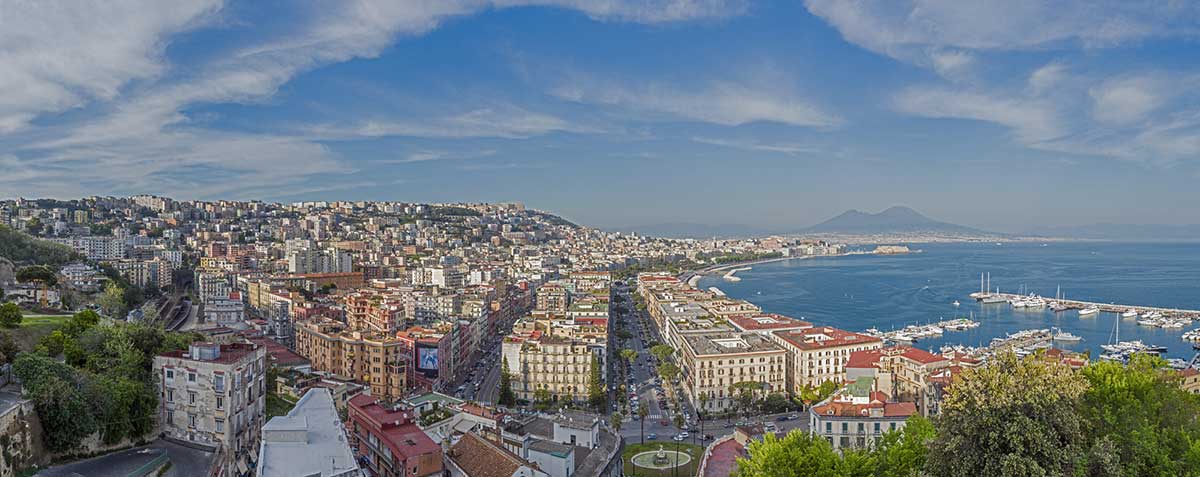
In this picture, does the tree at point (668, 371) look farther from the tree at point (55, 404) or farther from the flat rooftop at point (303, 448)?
the tree at point (55, 404)

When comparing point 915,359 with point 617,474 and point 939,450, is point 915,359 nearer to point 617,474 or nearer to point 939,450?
point 617,474

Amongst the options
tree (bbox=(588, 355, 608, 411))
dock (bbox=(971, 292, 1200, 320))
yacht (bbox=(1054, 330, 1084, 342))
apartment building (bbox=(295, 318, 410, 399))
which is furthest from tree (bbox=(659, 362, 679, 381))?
dock (bbox=(971, 292, 1200, 320))

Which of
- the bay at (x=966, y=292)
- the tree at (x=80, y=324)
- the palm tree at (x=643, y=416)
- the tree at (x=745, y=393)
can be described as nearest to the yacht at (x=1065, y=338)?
the bay at (x=966, y=292)

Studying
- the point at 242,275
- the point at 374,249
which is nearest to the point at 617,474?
the point at 242,275

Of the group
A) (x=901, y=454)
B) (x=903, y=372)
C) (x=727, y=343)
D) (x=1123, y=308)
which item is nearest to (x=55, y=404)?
A: (x=901, y=454)

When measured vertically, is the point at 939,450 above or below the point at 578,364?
above

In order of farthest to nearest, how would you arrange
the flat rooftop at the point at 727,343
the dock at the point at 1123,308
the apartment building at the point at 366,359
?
the dock at the point at 1123,308, the flat rooftop at the point at 727,343, the apartment building at the point at 366,359

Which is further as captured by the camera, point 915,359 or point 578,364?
point 578,364
